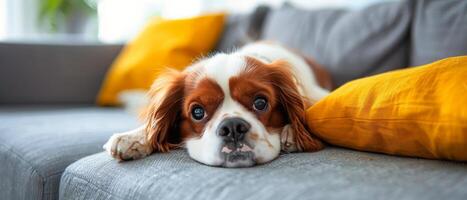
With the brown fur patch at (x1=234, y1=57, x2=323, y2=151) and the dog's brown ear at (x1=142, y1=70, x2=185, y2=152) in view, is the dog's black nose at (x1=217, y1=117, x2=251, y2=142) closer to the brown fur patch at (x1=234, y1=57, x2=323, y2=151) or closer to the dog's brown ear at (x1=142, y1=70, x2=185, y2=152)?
the brown fur patch at (x1=234, y1=57, x2=323, y2=151)

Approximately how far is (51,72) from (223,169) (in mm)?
2034

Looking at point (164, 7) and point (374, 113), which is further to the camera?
point (164, 7)

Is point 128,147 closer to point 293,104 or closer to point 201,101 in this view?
point 201,101

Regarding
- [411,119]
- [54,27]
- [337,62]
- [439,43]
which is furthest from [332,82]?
[54,27]

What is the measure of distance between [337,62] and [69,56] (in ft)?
5.37

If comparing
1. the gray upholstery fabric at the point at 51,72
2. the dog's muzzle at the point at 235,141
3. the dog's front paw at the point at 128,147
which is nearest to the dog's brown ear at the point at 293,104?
the dog's muzzle at the point at 235,141

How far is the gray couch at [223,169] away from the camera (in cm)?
116

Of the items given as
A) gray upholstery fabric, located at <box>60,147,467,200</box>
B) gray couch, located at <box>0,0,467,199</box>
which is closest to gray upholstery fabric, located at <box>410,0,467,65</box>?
gray couch, located at <box>0,0,467,199</box>

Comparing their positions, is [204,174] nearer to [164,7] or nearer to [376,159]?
[376,159]

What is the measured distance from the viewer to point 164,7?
5094mm

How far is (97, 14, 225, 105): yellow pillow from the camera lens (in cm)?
295

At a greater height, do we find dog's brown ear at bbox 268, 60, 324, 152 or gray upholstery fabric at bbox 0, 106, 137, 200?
dog's brown ear at bbox 268, 60, 324, 152

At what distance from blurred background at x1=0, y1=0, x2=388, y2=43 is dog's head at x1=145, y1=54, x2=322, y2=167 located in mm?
1900

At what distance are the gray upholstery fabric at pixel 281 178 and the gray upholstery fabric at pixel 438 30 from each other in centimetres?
76
